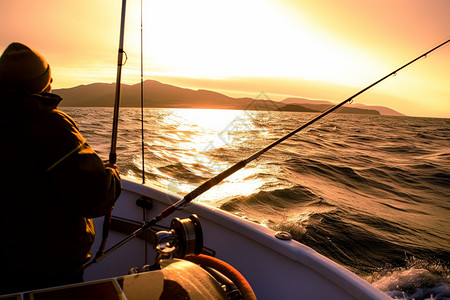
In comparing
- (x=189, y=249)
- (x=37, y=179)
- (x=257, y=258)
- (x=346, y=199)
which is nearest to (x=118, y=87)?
(x=37, y=179)

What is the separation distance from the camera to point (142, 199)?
2.68 m

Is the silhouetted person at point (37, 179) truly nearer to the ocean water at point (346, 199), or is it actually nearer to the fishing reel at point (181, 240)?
the fishing reel at point (181, 240)

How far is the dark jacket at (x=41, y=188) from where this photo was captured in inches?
40.3

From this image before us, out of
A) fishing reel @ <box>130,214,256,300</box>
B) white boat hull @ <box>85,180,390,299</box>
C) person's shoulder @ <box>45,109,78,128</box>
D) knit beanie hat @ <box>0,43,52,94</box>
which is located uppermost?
knit beanie hat @ <box>0,43,52,94</box>

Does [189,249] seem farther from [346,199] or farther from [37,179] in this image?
[346,199]

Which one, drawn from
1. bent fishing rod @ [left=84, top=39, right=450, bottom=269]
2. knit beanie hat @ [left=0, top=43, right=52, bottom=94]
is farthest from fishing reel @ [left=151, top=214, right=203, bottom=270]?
knit beanie hat @ [left=0, top=43, right=52, bottom=94]

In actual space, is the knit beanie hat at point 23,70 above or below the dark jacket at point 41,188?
above

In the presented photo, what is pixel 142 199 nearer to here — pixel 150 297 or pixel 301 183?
pixel 150 297

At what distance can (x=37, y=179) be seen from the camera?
1.05 meters

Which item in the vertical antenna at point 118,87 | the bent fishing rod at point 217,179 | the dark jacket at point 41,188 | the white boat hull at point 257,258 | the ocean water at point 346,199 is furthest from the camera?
the ocean water at point 346,199

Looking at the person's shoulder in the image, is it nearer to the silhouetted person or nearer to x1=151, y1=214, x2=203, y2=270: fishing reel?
the silhouetted person

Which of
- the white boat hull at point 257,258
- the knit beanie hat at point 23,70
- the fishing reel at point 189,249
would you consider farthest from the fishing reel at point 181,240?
the knit beanie hat at point 23,70

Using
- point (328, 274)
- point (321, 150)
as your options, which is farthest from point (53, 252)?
point (321, 150)

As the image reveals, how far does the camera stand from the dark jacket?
1.02m
